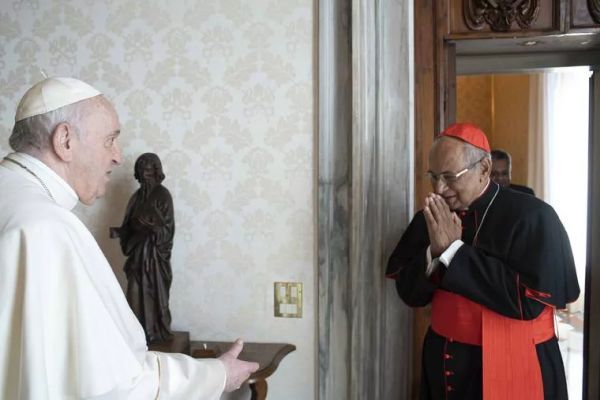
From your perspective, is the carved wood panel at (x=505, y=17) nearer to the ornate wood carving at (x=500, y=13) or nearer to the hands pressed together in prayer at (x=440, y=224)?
the ornate wood carving at (x=500, y=13)

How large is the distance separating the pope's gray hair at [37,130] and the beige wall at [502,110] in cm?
544

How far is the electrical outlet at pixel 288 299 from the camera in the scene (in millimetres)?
2709

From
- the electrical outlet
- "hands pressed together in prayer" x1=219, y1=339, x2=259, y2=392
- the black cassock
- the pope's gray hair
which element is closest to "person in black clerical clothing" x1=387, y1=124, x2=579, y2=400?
the black cassock

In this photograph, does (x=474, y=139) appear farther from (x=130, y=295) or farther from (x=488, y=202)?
(x=130, y=295)

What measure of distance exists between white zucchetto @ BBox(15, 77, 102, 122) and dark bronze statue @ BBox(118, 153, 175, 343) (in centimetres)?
90

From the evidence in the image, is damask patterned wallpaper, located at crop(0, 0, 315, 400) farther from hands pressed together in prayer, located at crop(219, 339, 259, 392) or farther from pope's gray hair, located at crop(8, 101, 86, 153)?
pope's gray hair, located at crop(8, 101, 86, 153)

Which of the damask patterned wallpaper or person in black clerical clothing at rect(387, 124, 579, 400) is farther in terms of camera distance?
the damask patterned wallpaper

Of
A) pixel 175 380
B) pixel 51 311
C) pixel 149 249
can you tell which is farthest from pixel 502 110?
pixel 51 311

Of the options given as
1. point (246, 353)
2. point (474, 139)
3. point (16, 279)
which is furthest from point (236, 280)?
point (16, 279)

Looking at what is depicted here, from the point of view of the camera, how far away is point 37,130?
1.58 m

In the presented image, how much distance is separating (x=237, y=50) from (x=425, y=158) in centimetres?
100

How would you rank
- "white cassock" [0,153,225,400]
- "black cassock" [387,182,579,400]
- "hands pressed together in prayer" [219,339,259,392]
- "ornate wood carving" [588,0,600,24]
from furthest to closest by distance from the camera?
"ornate wood carving" [588,0,600,24] → "black cassock" [387,182,579,400] → "hands pressed together in prayer" [219,339,259,392] → "white cassock" [0,153,225,400]

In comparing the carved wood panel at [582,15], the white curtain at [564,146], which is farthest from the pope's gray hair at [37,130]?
the white curtain at [564,146]

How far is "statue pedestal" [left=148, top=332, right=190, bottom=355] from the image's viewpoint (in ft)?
8.07
